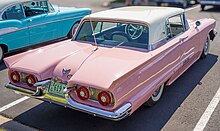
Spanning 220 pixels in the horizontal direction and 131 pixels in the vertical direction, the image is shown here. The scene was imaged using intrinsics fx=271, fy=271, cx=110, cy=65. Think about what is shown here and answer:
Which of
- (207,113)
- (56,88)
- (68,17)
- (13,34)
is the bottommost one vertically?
(207,113)

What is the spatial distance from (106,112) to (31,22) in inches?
173

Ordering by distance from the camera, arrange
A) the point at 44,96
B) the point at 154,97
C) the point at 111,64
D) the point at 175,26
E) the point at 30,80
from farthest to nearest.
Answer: the point at 175,26, the point at 154,97, the point at 30,80, the point at 44,96, the point at 111,64

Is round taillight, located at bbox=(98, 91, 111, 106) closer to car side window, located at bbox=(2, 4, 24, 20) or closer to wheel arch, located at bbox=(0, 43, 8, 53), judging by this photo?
wheel arch, located at bbox=(0, 43, 8, 53)

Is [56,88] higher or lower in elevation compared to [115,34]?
lower

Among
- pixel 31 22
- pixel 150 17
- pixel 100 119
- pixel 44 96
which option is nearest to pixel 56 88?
pixel 44 96

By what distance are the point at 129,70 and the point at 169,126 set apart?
1.04 m

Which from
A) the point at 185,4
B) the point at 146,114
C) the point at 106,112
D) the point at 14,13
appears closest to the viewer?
the point at 106,112

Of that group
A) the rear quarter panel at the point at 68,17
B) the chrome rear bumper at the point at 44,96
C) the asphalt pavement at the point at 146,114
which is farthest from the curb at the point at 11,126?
the rear quarter panel at the point at 68,17

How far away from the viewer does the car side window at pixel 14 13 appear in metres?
6.46

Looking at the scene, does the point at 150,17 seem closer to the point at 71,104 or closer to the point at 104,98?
the point at 104,98

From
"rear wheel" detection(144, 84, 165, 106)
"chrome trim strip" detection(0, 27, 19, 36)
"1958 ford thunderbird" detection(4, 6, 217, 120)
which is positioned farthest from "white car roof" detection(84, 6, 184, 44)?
"chrome trim strip" detection(0, 27, 19, 36)

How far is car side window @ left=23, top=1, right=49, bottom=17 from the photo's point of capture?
22.8 ft

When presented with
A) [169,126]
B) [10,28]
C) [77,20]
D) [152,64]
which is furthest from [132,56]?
[77,20]

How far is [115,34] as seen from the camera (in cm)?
440
